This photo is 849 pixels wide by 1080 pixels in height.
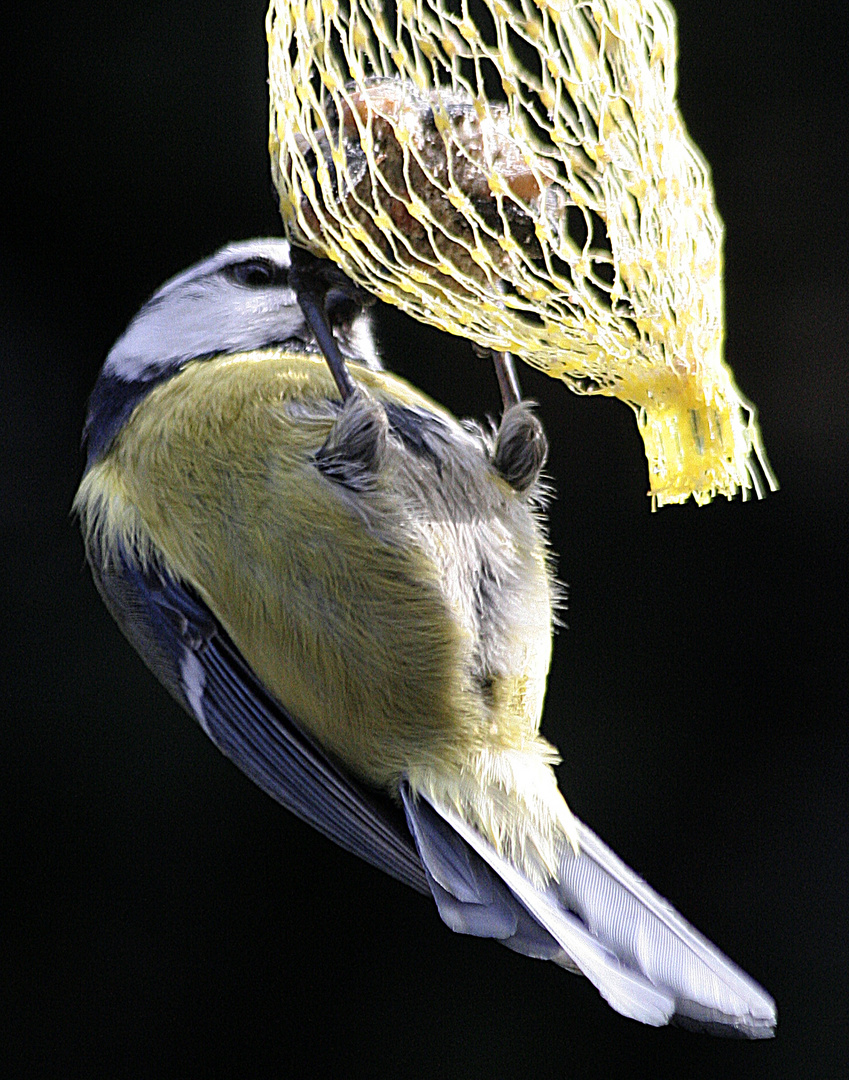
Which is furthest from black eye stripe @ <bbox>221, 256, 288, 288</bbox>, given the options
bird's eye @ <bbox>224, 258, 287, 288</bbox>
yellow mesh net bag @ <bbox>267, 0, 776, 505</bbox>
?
yellow mesh net bag @ <bbox>267, 0, 776, 505</bbox>

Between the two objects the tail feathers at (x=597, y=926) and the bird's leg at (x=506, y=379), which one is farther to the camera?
the bird's leg at (x=506, y=379)

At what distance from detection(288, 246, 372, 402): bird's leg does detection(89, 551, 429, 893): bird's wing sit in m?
0.20

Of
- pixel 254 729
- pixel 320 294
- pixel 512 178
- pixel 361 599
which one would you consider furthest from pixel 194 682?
pixel 512 178

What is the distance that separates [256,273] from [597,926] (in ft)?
1.74

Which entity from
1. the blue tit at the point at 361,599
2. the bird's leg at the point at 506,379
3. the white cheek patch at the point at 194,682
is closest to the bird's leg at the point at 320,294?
the blue tit at the point at 361,599

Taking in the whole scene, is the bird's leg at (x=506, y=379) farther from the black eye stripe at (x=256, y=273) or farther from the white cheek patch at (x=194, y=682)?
the white cheek patch at (x=194, y=682)

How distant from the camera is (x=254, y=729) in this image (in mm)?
788

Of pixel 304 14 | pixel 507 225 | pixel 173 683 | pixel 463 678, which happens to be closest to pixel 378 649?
pixel 463 678

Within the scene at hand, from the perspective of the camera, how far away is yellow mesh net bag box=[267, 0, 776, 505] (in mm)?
598

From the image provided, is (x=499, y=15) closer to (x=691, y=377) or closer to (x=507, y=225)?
(x=507, y=225)

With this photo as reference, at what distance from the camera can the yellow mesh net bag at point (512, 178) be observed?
0.60m

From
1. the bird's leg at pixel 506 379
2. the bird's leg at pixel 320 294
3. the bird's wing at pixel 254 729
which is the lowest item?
the bird's wing at pixel 254 729

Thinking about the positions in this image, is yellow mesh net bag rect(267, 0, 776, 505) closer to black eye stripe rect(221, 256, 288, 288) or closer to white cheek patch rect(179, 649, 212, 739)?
black eye stripe rect(221, 256, 288, 288)

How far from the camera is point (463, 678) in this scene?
0.75m
